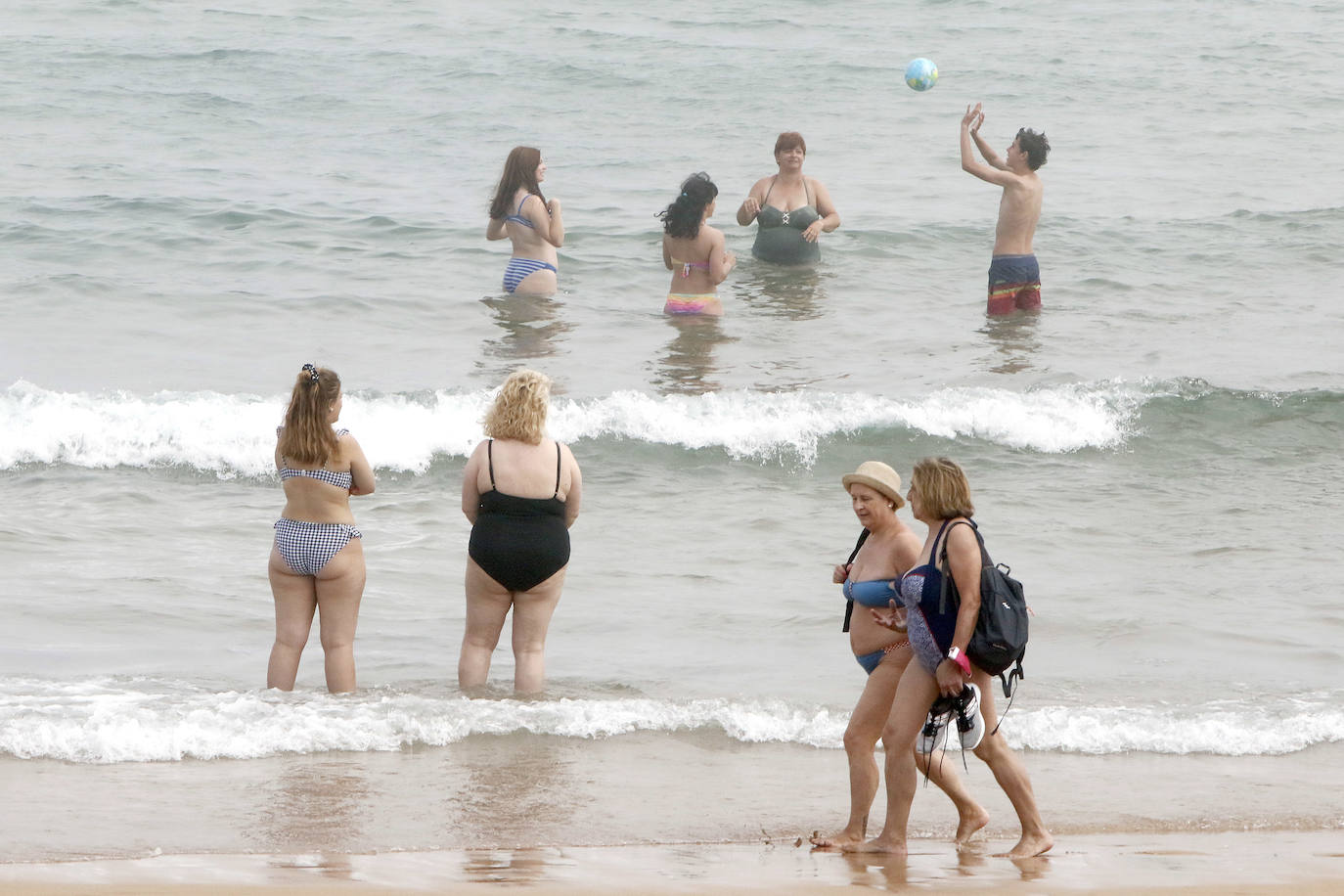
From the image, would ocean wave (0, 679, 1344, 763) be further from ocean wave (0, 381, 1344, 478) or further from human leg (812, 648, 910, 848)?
ocean wave (0, 381, 1344, 478)

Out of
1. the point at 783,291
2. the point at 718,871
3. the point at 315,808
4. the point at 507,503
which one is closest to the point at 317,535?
the point at 507,503

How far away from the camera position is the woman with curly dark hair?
10.8 metres

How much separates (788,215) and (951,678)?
929cm

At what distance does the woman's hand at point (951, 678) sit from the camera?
4480mm

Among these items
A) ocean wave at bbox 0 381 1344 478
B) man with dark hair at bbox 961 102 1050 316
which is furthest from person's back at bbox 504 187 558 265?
man with dark hair at bbox 961 102 1050 316

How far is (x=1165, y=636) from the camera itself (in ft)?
23.6

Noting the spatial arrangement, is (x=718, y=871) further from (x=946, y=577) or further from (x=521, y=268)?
(x=521, y=268)

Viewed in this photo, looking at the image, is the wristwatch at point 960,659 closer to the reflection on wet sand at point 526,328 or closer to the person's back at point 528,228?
the person's back at point 528,228

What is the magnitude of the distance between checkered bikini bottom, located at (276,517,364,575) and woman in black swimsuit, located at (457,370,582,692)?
1.63ft

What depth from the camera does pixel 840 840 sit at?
→ 4.75m

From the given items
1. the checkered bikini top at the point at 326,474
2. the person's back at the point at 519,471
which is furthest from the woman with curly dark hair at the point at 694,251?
the checkered bikini top at the point at 326,474

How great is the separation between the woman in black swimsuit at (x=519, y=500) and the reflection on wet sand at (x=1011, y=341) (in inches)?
262

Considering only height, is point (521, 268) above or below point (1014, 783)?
above

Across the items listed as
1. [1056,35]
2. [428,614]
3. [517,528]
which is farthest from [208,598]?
[1056,35]
